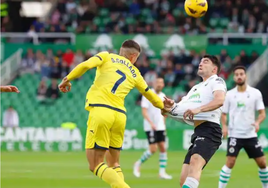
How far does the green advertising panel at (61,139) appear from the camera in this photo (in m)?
26.2

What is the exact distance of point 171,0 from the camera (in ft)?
116

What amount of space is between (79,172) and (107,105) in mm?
8110

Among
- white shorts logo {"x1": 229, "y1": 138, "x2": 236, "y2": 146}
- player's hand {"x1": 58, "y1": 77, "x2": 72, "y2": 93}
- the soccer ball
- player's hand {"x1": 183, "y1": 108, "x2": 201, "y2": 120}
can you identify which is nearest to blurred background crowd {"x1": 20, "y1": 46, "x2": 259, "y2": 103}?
white shorts logo {"x1": 229, "y1": 138, "x2": 236, "y2": 146}

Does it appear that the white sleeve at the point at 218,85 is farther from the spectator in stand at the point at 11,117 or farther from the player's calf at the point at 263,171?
the spectator in stand at the point at 11,117

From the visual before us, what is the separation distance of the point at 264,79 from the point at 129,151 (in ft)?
27.0

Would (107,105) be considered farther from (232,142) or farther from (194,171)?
(232,142)

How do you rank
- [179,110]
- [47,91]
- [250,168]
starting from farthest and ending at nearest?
1. [47,91]
2. [250,168]
3. [179,110]

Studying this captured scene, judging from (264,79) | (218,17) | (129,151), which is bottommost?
(129,151)

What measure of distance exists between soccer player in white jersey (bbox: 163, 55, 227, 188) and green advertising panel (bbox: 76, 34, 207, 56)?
21198mm

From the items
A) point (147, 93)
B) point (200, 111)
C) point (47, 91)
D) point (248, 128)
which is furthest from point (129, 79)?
point (47, 91)

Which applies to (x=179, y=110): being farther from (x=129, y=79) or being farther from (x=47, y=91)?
(x=47, y=91)

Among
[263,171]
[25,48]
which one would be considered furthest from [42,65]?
[263,171]

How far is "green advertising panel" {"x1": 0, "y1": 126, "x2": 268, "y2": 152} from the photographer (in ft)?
86.0

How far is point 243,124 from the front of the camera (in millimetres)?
13367
